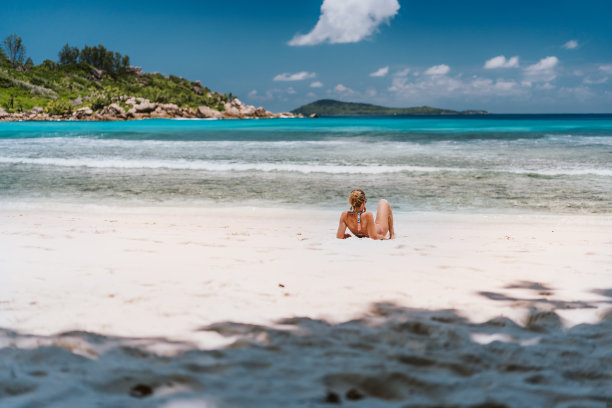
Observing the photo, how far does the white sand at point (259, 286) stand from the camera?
9.91 feet

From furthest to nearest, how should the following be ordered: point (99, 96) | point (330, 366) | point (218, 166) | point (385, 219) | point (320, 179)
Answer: point (99, 96)
point (218, 166)
point (320, 179)
point (385, 219)
point (330, 366)

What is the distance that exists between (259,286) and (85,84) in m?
145

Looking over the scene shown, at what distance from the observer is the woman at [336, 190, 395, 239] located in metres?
6.99

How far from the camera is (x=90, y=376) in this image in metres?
2.65

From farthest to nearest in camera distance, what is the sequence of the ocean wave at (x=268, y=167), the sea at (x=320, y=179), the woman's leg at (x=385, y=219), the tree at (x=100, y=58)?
the tree at (x=100, y=58), the ocean wave at (x=268, y=167), the sea at (x=320, y=179), the woman's leg at (x=385, y=219)

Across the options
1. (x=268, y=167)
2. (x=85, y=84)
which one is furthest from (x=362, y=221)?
(x=85, y=84)

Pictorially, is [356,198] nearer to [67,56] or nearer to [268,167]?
[268,167]

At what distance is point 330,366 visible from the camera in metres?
2.79

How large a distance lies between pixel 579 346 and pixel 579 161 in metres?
19.9

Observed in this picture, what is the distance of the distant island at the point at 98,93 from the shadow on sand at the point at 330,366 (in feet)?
299

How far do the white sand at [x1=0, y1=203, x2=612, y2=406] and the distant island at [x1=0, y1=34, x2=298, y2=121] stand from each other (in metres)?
87.9

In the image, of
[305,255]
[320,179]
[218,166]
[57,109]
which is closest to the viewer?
[305,255]

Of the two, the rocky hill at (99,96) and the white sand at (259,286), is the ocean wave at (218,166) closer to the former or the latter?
the white sand at (259,286)

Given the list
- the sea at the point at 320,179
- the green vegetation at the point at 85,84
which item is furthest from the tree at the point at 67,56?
the sea at the point at 320,179
